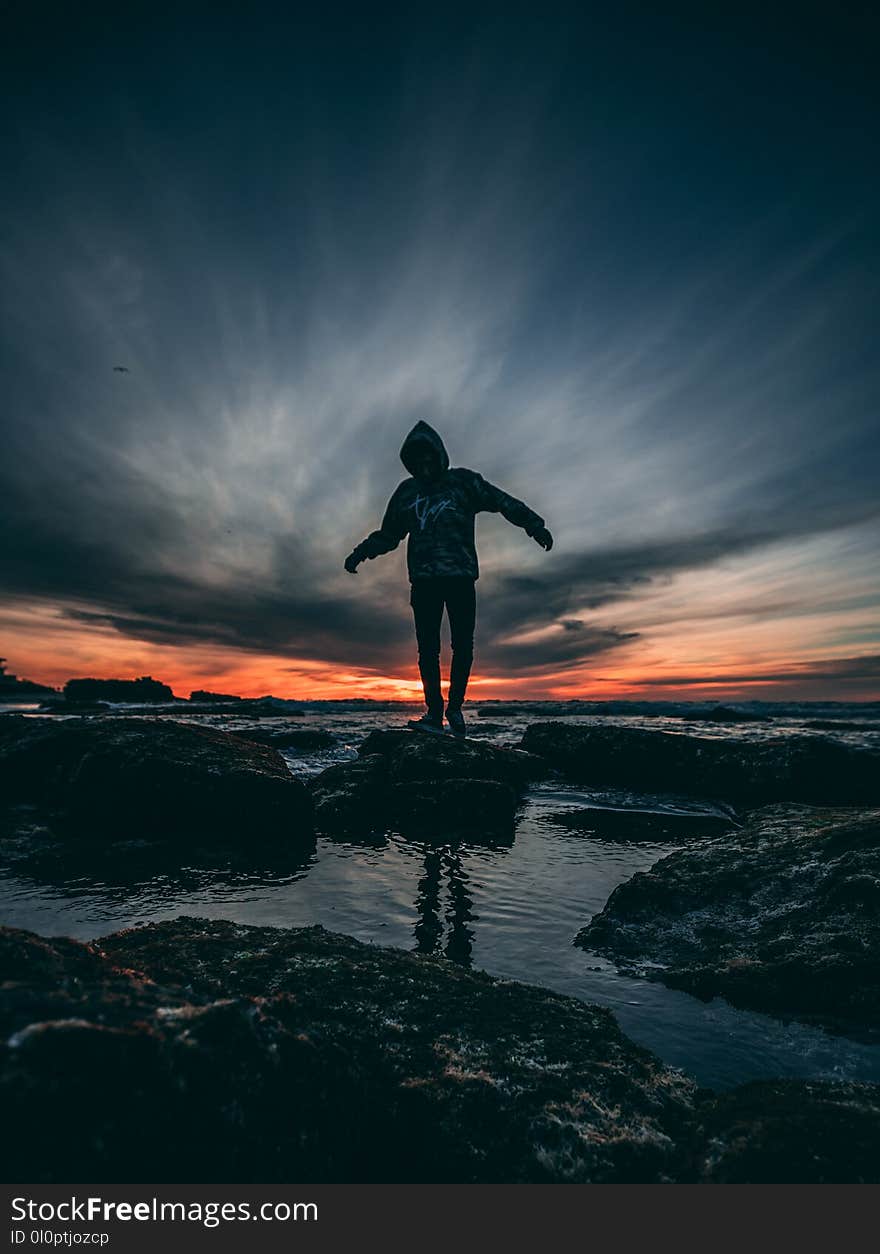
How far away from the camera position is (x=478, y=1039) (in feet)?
5.58

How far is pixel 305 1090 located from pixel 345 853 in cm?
325

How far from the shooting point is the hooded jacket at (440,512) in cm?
846

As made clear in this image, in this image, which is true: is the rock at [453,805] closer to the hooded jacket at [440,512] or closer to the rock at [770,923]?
the rock at [770,923]

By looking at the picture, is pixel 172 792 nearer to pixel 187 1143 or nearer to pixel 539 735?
pixel 187 1143

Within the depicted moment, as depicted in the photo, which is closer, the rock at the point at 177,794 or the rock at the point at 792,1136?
the rock at the point at 792,1136

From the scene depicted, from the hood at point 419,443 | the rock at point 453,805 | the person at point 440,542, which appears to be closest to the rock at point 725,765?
the person at point 440,542

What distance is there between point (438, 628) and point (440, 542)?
1.37 metres

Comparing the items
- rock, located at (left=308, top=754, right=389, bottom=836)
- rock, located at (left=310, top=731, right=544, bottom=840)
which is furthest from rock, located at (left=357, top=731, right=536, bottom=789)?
rock, located at (left=308, top=754, right=389, bottom=836)

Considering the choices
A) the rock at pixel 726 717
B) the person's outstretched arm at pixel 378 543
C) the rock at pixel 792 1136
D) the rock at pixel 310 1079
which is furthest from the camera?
the rock at pixel 726 717

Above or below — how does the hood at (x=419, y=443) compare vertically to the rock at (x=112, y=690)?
above

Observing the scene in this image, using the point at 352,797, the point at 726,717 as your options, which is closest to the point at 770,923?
the point at 352,797

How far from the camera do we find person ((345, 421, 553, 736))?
8.48 m

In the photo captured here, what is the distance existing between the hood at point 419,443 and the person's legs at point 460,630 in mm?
2022
